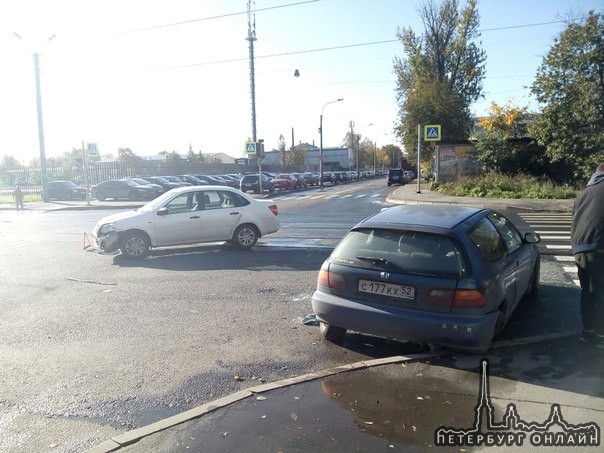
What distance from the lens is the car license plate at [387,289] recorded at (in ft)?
15.8

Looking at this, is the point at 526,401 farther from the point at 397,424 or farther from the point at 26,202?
the point at 26,202

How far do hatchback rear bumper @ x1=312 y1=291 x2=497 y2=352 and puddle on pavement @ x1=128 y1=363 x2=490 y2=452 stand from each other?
324 millimetres

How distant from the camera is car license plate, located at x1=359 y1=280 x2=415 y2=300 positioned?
4.81 meters

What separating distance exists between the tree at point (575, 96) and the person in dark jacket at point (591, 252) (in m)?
22.4

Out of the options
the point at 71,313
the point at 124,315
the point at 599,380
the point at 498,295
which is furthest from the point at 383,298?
the point at 71,313

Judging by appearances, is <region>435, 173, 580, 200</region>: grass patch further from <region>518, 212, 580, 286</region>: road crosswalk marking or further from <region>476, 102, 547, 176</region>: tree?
<region>518, 212, 580, 286</region>: road crosswalk marking

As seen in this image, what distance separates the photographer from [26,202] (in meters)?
37.2

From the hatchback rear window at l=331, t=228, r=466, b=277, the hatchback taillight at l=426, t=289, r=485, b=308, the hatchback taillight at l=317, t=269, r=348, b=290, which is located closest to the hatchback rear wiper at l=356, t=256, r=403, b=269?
the hatchback rear window at l=331, t=228, r=466, b=277

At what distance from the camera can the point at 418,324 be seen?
4.71m

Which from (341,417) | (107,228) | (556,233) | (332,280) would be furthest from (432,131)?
(341,417)

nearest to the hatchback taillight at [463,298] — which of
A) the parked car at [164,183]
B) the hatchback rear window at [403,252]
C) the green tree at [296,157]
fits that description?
the hatchback rear window at [403,252]

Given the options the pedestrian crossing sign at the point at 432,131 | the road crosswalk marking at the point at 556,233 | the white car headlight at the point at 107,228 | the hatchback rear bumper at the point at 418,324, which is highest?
the pedestrian crossing sign at the point at 432,131

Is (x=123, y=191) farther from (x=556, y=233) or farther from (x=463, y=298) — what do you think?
(x=463, y=298)

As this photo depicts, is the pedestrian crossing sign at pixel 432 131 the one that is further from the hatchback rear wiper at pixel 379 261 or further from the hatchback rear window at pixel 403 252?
the hatchback rear wiper at pixel 379 261
